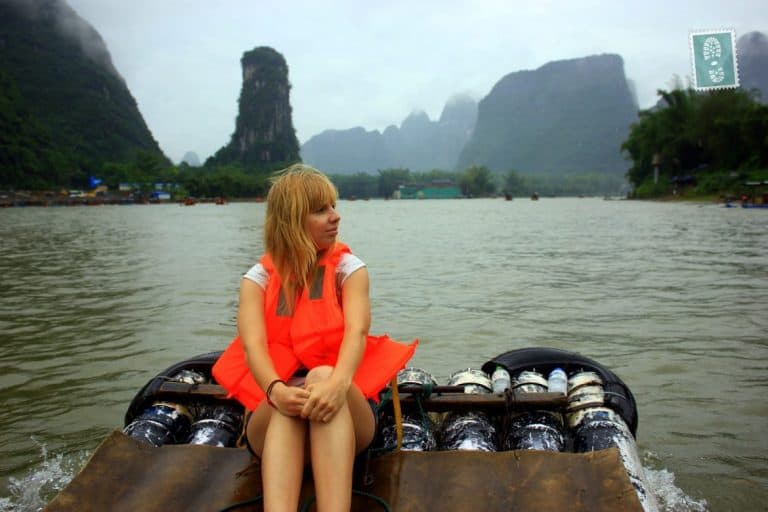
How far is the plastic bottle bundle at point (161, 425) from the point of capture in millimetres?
3059

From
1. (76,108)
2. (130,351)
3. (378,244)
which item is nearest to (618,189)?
(76,108)

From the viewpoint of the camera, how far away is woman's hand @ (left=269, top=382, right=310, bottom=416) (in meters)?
2.23

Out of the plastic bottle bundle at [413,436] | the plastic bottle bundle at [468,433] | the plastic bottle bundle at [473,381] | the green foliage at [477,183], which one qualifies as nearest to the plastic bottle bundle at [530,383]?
the plastic bottle bundle at [473,381]

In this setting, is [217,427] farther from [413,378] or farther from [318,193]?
[318,193]

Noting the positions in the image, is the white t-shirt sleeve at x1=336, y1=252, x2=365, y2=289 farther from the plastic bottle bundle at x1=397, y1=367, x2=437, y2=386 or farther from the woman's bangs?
the plastic bottle bundle at x1=397, y1=367, x2=437, y2=386

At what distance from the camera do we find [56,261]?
46.7 feet

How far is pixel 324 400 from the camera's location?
2201 mm

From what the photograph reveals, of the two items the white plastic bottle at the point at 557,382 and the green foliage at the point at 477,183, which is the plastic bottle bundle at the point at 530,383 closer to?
the white plastic bottle at the point at 557,382

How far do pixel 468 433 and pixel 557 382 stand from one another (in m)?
0.76

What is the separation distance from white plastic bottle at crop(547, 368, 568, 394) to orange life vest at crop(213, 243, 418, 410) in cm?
119

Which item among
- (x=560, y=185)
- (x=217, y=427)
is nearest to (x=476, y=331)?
(x=217, y=427)

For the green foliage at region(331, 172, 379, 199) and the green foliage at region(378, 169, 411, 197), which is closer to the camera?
the green foliage at region(378, 169, 411, 197)

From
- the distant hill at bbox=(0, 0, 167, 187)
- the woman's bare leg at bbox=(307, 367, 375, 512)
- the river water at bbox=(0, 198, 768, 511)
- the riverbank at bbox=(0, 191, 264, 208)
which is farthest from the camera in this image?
the distant hill at bbox=(0, 0, 167, 187)

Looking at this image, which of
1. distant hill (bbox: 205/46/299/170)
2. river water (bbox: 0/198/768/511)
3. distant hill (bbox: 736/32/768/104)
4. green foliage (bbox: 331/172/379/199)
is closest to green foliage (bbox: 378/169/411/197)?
green foliage (bbox: 331/172/379/199)
